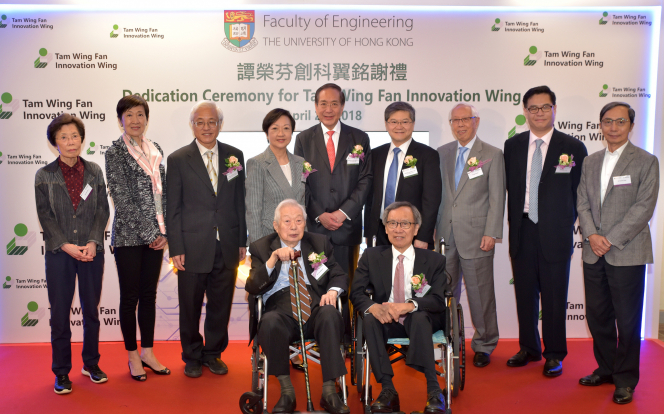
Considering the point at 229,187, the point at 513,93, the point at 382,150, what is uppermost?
the point at 513,93

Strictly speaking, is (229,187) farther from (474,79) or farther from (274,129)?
(474,79)

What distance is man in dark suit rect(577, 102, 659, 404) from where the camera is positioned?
11.5 feet

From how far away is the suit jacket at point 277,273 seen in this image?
339 cm

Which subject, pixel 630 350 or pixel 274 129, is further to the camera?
pixel 274 129

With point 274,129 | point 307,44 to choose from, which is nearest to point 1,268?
point 274,129

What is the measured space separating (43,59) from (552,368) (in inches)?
211

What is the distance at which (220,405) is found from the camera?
349cm

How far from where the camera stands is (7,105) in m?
4.86

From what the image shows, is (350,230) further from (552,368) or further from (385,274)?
(552,368)

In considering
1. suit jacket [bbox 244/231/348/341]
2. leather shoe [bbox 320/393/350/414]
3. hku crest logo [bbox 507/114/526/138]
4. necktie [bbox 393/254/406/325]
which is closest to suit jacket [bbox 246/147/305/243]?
suit jacket [bbox 244/231/348/341]

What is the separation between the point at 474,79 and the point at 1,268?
5.05 meters

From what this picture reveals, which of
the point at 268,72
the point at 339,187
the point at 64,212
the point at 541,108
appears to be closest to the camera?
the point at 64,212

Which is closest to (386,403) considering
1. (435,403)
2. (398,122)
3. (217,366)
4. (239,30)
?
(435,403)

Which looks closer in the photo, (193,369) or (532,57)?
(193,369)
